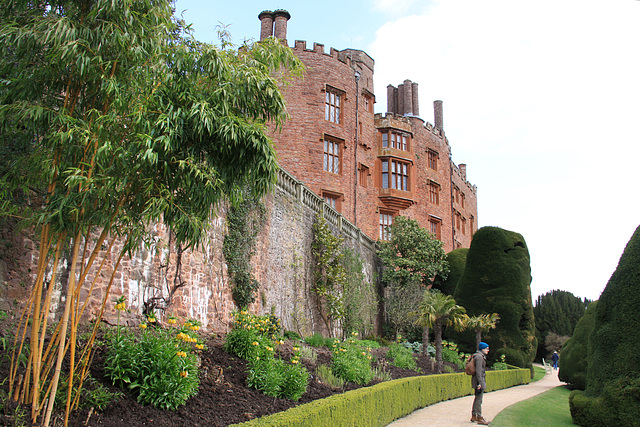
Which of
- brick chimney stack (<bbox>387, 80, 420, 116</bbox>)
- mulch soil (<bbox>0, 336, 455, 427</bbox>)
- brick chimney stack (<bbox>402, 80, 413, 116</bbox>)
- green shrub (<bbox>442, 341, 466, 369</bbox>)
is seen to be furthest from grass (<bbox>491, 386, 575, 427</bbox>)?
brick chimney stack (<bbox>387, 80, 420, 116</bbox>)

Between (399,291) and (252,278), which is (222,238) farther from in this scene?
(399,291)

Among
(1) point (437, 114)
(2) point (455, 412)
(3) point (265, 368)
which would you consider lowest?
(2) point (455, 412)

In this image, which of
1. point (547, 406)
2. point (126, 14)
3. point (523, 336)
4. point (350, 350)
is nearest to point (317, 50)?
point (523, 336)

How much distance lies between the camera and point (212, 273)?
10781 millimetres

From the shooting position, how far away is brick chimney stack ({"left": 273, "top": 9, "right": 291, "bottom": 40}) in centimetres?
2487

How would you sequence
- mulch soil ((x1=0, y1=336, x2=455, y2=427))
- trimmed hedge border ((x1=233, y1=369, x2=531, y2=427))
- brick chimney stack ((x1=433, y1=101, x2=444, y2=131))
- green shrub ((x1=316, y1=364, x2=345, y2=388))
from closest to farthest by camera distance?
mulch soil ((x1=0, y1=336, x2=455, y2=427))
trimmed hedge border ((x1=233, y1=369, x2=531, y2=427))
green shrub ((x1=316, y1=364, x2=345, y2=388))
brick chimney stack ((x1=433, y1=101, x2=444, y2=131))

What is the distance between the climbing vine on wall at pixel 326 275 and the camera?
16.8 meters

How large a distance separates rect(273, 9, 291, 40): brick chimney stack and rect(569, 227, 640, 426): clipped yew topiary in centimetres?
1986

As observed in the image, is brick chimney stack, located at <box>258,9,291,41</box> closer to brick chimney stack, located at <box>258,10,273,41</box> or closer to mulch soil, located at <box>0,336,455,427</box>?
brick chimney stack, located at <box>258,10,273,41</box>

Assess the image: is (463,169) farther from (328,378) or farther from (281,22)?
(328,378)

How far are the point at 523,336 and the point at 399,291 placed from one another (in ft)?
18.6

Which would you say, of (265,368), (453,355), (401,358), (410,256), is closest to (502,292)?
(453,355)

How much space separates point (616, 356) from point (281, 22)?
71.0 feet

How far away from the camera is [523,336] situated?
20.6 meters
